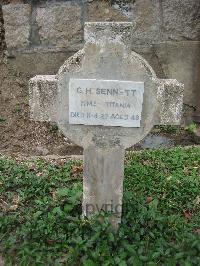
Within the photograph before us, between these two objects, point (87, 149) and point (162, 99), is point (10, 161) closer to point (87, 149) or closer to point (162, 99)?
point (87, 149)

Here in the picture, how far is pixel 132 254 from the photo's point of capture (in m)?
3.03

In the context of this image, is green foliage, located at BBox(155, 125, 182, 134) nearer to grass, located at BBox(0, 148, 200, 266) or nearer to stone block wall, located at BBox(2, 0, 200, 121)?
stone block wall, located at BBox(2, 0, 200, 121)

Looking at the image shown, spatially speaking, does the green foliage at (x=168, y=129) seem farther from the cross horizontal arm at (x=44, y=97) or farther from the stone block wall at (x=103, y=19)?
the cross horizontal arm at (x=44, y=97)

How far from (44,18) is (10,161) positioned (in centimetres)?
171

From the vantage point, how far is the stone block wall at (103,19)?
4918 millimetres

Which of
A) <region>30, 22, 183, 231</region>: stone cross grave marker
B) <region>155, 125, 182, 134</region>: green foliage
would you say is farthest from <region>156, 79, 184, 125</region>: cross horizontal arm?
<region>155, 125, 182, 134</region>: green foliage

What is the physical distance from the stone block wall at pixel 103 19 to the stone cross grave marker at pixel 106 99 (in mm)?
2193

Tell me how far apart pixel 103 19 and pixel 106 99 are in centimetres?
234

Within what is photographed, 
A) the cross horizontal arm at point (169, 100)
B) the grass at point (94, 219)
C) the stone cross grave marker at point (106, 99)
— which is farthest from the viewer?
the grass at point (94, 219)

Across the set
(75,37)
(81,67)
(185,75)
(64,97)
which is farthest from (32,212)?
(185,75)

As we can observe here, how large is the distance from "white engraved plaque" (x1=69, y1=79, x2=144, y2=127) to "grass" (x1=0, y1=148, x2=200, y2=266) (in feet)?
2.31

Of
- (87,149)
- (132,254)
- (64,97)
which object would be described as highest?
(64,97)

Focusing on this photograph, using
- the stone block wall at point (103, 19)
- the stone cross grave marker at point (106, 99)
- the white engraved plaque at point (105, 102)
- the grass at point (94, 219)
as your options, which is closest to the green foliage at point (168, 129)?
the stone block wall at point (103, 19)

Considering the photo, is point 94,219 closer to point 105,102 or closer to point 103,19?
point 105,102
